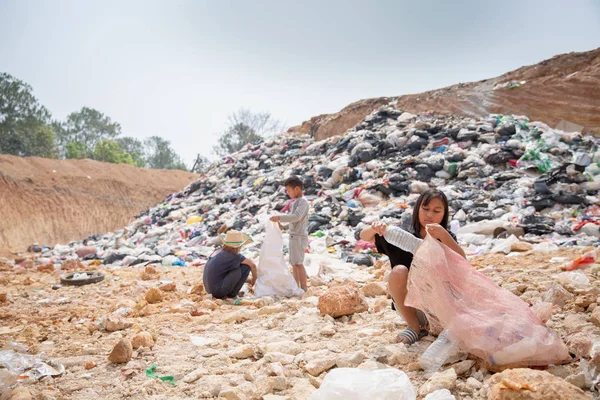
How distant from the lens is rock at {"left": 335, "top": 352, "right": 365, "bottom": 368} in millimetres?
1841

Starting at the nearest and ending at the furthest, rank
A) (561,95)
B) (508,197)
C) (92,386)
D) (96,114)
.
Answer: (92,386) < (508,197) < (561,95) < (96,114)

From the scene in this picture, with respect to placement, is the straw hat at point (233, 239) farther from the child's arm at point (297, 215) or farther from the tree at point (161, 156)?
the tree at point (161, 156)

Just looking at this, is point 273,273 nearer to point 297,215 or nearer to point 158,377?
point 297,215

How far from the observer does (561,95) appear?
11203 mm

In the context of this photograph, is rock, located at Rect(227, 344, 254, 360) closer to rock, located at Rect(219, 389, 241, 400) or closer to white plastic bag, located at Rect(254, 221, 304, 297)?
rock, located at Rect(219, 389, 241, 400)

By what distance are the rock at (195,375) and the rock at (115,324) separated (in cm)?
111

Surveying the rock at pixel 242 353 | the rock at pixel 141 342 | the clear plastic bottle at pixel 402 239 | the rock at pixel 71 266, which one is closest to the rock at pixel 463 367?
the clear plastic bottle at pixel 402 239

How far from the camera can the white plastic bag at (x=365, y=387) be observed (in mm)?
1362

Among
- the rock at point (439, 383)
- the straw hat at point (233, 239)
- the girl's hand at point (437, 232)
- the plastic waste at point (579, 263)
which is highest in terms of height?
the girl's hand at point (437, 232)

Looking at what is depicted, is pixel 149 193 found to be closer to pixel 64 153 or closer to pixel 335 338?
pixel 335 338

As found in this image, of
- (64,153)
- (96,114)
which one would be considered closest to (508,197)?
(64,153)

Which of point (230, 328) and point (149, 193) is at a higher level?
point (149, 193)

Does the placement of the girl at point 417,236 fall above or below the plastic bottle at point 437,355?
above

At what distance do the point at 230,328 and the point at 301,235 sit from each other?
4.17ft
